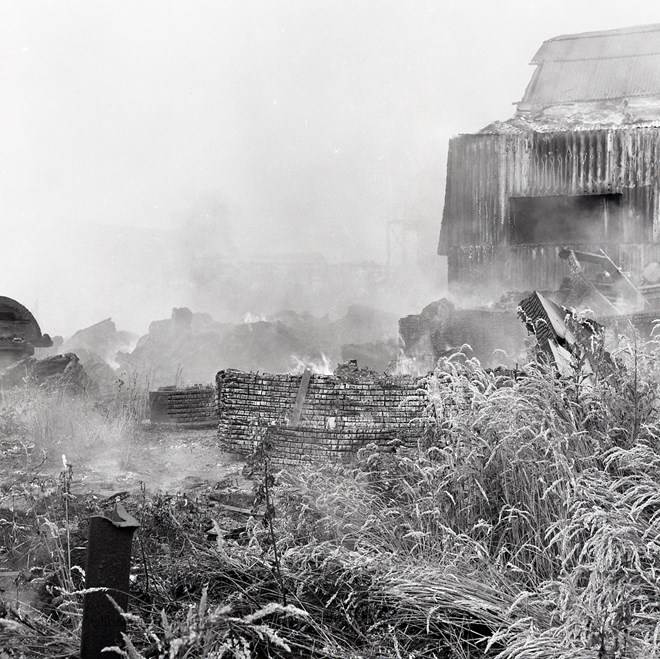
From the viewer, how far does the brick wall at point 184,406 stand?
10.9m

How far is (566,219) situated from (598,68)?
19.5ft

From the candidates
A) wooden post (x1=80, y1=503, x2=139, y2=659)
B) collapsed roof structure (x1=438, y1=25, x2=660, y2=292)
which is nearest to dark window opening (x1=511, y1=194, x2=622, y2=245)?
collapsed roof structure (x1=438, y1=25, x2=660, y2=292)

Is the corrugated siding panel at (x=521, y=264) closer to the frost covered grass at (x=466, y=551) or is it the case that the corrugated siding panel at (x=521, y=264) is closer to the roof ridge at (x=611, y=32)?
the roof ridge at (x=611, y=32)

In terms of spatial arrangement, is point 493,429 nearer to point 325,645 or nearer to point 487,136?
point 325,645

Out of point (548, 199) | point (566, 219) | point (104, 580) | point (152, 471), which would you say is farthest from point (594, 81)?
point (104, 580)

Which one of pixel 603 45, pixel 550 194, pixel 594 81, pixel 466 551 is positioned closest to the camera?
pixel 466 551

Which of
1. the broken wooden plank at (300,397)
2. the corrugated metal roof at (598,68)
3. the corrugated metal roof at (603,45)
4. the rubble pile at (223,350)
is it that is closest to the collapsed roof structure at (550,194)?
the corrugated metal roof at (598,68)

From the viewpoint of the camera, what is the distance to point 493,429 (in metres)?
4.79

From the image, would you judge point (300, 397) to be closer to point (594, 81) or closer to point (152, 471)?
point (152, 471)

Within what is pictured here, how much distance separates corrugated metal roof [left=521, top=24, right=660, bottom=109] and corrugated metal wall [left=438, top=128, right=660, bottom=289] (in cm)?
373

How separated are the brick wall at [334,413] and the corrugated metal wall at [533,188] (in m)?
9.13

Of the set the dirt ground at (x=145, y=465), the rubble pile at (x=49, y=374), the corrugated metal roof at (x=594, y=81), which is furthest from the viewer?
the corrugated metal roof at (x=594, y=81)

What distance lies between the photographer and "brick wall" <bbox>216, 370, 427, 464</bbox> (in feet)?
26.7

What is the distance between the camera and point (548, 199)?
17.1 meters
